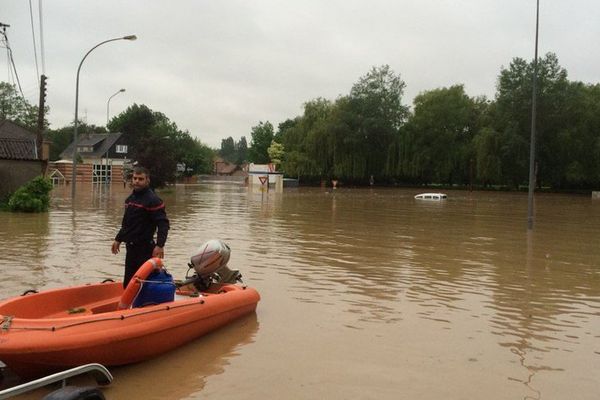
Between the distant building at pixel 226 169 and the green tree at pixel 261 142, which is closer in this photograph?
the green tree at pixel 261 142

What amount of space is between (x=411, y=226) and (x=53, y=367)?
687 inches

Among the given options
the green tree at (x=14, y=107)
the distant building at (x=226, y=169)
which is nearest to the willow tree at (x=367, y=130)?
the green tree at (x=14, y=107)

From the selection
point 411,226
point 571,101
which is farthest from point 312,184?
point 411,226

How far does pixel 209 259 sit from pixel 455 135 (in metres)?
62.2

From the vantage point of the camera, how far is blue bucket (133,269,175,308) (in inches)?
241

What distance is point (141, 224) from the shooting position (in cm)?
677

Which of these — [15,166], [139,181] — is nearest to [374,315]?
[139,181]

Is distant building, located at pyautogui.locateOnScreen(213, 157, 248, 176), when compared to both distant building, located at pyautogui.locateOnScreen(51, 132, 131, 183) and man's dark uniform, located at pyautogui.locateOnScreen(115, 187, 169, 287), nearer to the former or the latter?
distant building, located at pyautogui.locateOnScreen(51, 132, 131, 183)

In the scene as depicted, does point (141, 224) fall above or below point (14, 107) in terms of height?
below

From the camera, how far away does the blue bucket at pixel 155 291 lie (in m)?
6.13

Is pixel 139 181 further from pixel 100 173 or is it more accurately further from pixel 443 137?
pixel 100 173

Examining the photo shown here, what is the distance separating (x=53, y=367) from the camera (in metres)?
5.11

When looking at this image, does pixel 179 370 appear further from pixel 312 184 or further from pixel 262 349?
pixel 312 184

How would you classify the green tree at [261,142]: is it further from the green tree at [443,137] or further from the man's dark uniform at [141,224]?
the man's dark uniform at [141,224]
